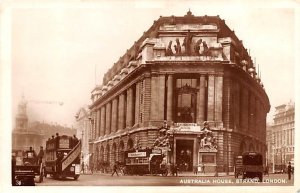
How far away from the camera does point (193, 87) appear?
13688 millimetres

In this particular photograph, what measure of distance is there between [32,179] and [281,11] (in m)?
4.30

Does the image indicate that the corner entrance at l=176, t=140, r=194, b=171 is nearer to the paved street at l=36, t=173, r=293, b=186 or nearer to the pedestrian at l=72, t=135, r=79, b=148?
the paved street at l=36, t=173, r=293, b=186

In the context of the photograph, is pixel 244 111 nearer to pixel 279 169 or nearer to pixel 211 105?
pixel 211 105

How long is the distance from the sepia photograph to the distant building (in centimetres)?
2

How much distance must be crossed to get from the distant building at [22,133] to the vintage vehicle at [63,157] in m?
0.26

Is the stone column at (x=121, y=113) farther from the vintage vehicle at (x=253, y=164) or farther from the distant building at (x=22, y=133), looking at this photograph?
the vintage vehicle at (x=253, y=164)

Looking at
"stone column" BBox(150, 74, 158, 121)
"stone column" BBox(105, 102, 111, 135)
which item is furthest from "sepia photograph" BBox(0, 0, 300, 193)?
"stone column" BBox(105, 102, 111, 135)

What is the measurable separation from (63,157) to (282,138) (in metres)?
3.20

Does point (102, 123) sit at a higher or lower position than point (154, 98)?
lower

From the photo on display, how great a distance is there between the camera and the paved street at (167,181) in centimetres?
1360

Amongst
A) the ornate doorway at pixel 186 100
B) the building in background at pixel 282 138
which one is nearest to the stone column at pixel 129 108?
the ornate doorway at pixel 186 100

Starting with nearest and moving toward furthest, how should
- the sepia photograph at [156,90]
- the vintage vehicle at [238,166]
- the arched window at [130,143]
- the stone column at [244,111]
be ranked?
the sepia photograph at [156,90] < the vintage vehicle at [238,166] < the stone column at [244,111] < the arched window at [130,143]

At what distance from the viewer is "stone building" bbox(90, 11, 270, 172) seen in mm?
13664

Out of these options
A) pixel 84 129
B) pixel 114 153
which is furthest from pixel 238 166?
pixel 84 129
